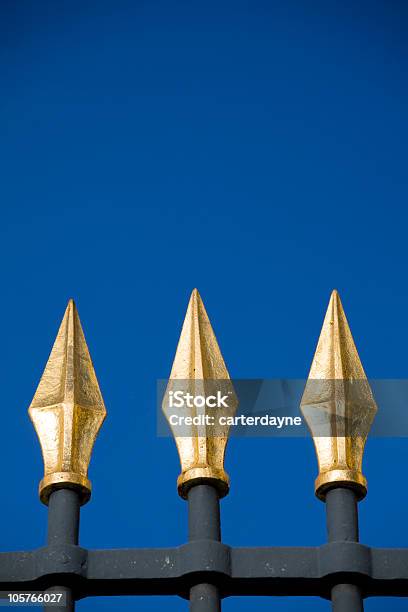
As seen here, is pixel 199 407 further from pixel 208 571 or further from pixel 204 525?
pixel 208 571

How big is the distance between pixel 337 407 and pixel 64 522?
3.40ft

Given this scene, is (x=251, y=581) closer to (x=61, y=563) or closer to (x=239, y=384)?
(x=61, y=563)

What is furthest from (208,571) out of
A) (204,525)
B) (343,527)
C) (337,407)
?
(337,407)

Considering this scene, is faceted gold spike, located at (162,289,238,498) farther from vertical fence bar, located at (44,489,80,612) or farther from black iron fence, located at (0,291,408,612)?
vertical fence bar, located at (44,489,80,612)

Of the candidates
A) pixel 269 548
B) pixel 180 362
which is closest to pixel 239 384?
pixel 180 362

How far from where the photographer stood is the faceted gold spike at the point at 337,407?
18.5 feet

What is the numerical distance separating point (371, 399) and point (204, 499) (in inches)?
28.6

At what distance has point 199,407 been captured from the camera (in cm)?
571

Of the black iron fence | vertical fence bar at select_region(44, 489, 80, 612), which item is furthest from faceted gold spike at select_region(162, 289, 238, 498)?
vertical fence bar at select_region(44, 489, 80, 612)

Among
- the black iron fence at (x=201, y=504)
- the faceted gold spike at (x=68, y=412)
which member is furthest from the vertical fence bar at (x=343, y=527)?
the faceted gold spike at (x=68, y=412)

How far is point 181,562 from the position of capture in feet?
17.8

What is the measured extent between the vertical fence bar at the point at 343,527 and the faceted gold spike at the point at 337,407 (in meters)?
0.04

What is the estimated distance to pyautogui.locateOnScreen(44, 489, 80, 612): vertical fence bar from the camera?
540cm

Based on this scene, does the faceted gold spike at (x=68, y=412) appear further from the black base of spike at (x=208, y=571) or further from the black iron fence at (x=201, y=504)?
the black base of spike at (x=208, y=571)
